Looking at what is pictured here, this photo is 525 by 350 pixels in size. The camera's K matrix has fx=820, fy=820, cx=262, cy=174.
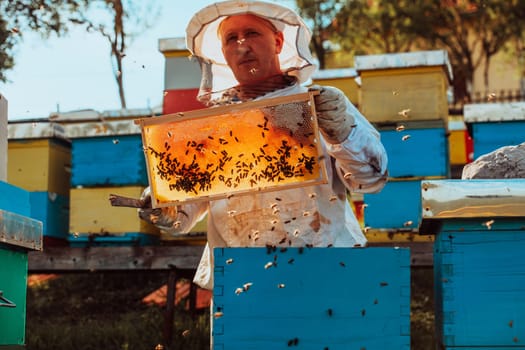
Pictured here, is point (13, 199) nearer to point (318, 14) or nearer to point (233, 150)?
point (233, 150)

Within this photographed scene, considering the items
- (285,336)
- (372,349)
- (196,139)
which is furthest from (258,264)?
(196,139)

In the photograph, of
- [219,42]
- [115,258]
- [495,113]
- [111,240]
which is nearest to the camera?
[219,42]

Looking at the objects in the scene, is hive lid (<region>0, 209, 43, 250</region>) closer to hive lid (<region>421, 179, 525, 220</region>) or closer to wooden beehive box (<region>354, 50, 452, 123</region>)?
hive lid (<region>421, 179, 525, 220</region>)

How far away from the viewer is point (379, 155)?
2.59m

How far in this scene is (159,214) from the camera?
8.87 ft

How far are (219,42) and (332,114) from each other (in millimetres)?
791

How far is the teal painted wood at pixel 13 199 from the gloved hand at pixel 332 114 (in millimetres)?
1024

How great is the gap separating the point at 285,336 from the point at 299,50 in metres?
1.04

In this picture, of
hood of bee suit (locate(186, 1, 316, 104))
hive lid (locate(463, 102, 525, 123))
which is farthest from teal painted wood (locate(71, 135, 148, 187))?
hood of bee suit (locate(186, 1, 316, 104))

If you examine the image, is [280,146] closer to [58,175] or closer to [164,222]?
[164,222]

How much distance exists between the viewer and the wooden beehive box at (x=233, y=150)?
2479 mm

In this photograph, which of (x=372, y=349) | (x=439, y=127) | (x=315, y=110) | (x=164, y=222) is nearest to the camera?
(x=372, y=349)

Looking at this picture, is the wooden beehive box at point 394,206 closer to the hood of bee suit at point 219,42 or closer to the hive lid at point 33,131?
the hive lid at point 33,131

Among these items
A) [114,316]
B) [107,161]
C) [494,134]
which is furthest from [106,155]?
[494,134]
